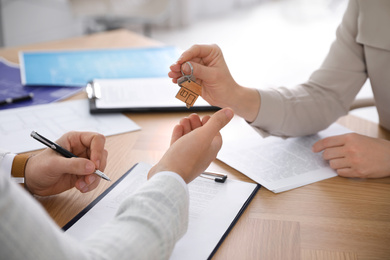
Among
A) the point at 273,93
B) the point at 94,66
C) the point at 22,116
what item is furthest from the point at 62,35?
the point at 273,93

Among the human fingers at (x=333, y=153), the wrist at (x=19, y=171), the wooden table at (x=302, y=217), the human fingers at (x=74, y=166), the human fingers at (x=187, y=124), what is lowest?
the wrist at (x=19, y=171)

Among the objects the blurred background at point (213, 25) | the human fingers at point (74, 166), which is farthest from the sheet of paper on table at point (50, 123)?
the blurred background at point (213, 25)

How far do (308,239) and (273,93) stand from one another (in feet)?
1.64

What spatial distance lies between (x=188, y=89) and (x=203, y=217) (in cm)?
31

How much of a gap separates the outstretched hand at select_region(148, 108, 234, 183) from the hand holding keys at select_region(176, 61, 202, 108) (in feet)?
0.56

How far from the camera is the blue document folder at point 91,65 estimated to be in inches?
60.1

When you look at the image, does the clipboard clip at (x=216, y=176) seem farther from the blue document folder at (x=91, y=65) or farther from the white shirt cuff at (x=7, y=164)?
the blue document folder at (x=91, y=65)

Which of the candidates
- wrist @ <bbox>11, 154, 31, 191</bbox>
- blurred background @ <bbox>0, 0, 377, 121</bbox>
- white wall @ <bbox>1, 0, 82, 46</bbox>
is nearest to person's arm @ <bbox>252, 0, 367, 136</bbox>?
wrist @ <bbox>11, 154, 31, 191</bbox>

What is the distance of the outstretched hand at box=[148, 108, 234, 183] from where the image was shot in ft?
2.32

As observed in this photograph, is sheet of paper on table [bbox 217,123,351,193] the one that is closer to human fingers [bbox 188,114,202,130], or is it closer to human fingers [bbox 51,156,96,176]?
human fingers [bbox 188,114,202,130]

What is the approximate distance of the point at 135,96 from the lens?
134 centimetres

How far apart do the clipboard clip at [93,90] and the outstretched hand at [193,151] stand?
63 cm

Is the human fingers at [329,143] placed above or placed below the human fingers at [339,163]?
above

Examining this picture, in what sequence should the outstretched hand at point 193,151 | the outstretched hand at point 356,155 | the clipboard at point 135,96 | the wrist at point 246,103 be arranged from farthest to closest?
1. the clipboard at point 135,96
2. the wrist at point 246,103
3. the outstretched hand at point 356,155
4. the outstretched hand at point 193,151
